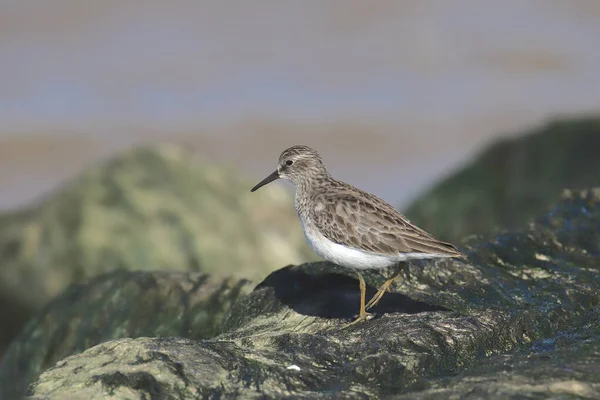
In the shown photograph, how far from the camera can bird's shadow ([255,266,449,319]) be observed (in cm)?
711

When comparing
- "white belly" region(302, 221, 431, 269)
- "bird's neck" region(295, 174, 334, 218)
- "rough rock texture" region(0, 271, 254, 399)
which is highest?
"bird's neck" region(295, 174, 334, 218)

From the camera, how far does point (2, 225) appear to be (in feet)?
40.6

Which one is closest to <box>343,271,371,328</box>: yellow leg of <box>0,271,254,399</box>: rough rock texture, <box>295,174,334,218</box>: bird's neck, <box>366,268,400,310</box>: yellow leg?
<box>366,268,400,310</box>: yellow leg

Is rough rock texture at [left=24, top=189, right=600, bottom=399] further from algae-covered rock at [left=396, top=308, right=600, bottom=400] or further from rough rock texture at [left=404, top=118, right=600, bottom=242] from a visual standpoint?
rough rock texture at [left=404, top=118, right=600, bottom=242]

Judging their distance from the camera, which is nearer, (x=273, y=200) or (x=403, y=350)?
(x=403, y=350)

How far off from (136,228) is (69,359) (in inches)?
242

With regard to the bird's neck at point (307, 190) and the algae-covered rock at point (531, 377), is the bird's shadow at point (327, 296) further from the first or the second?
the algae-covered rock at point (531, 377)

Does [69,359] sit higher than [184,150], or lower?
lower

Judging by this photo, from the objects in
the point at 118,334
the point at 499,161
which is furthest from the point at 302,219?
the point at 499,161

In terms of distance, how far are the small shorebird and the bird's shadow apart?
0.48 feet

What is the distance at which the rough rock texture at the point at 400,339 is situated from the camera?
5.26 m

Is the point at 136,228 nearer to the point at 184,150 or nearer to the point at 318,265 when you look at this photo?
the point at 184,150

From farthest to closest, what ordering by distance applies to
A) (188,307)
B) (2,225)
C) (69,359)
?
(2,225)
(188,307)
(69,359)

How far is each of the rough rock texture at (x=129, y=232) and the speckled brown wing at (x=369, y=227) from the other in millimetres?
3767
